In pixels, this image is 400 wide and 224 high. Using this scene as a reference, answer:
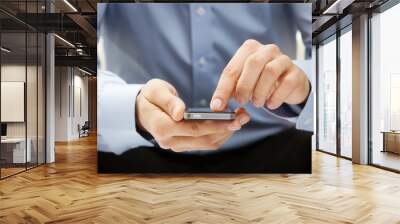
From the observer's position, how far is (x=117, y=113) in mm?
6246

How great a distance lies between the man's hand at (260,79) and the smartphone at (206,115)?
0.43 feet

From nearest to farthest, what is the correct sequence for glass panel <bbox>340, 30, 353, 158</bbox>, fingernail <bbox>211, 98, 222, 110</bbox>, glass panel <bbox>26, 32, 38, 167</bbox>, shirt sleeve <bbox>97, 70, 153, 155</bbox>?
fingernail <bbox>211, 98, 222, 110</bbox>, shirt sleeve <bbox>97, 70, 153, 155</bbox>, glass panel <bbox>26, 32, 38, 167</bbox>, glass panel <bbox>340, 30, 353, 158</bbox>

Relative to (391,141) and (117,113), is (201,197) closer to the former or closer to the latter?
(117,113)

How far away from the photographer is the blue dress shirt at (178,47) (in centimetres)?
617

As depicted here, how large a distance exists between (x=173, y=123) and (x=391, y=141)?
4185 mm

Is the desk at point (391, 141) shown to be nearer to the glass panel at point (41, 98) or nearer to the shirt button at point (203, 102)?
the shirt button at point (203, 102)

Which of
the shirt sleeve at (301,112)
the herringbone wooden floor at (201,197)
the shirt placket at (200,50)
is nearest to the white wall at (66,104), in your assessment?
the herringbone wooden floor at (201,197)

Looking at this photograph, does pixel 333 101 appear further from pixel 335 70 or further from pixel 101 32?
pixel 101 32

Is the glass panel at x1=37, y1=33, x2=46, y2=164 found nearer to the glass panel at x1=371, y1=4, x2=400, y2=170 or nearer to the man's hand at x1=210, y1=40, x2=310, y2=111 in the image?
the man's hand at x1=210, y1=40, x2=310, y2=111

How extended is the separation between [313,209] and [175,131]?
2.57m

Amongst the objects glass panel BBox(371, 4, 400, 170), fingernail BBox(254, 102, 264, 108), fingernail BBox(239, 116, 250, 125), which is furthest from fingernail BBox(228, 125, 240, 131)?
glass panel BBox(371, 4, 400, 170)

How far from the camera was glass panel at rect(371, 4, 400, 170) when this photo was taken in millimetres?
6867

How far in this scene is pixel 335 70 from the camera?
31.0ft

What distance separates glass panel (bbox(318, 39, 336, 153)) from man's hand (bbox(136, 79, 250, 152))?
4.50 meters
